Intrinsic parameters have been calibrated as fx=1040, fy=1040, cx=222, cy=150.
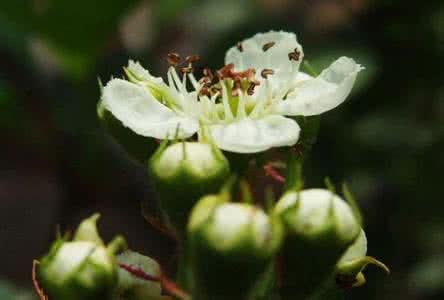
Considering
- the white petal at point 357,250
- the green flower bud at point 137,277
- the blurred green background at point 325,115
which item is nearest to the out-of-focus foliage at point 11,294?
the blurred green background at point 325,115

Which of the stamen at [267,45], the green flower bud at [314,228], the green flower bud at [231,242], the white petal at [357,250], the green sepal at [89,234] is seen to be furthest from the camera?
the stamen at [267,45]

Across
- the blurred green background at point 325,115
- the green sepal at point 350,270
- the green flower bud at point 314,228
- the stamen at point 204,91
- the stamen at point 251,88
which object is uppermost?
the stamen at point 204,91

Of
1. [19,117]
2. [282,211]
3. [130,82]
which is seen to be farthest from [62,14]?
[282,211]

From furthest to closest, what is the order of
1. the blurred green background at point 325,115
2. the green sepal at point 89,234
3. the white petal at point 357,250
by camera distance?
1. the blurred green background at point 325,115
2. the white petal at point 357,250
3. the green sepal at point 89,234

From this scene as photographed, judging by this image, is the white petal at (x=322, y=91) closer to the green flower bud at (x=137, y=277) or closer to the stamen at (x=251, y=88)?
the stamen at (x=251, y=88)

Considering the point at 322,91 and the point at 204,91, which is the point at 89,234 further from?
the point at 322,91

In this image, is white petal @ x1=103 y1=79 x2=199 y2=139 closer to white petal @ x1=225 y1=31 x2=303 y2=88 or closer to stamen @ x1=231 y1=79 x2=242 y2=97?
stamen @ x1=231 y1=79 x2=242 y2=97
